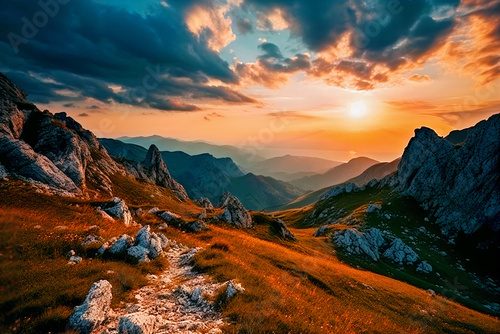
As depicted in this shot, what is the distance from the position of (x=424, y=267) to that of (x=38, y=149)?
87953mm

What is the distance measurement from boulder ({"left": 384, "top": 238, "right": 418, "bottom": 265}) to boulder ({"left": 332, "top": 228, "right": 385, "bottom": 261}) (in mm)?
2739

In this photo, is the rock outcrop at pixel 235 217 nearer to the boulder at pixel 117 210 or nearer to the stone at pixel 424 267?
the boulder at pixel 117 210

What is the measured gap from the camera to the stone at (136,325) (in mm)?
10242

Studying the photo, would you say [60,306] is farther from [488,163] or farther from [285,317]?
[488,163]

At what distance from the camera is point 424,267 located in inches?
2793

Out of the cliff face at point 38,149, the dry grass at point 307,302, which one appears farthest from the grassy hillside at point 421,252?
the cliff face at point 38,149

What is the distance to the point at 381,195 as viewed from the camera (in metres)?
142

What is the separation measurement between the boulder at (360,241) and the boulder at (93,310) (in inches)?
2663

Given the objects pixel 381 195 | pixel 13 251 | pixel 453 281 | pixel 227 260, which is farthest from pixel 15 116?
pixel 381 195

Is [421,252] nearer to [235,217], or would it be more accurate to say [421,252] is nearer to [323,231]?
[323,231]

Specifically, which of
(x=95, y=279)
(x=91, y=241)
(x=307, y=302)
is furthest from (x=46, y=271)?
(x=307, y=302)

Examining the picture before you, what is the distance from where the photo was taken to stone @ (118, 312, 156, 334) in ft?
33.6

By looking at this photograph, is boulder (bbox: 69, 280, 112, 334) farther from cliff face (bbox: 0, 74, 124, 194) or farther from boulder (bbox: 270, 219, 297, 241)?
boulder (bbox: 270, 219, 297, 241)

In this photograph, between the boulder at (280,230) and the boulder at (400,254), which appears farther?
the boulder at (400,254)
